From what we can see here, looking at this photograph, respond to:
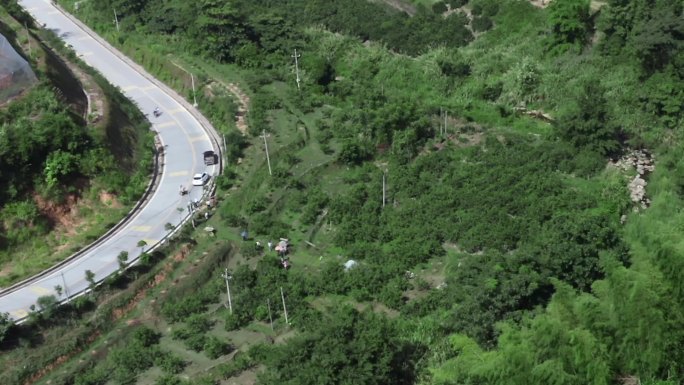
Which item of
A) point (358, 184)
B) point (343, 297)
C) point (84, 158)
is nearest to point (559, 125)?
point (358, 184)

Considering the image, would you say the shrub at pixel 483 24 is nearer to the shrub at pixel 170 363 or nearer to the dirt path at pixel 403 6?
the dirt path at pixel 403 6

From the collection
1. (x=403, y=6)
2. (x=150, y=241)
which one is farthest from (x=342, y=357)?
(x=403, y=6)

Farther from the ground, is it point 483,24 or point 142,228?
point 483,24

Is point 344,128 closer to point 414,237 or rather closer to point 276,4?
point 414,237

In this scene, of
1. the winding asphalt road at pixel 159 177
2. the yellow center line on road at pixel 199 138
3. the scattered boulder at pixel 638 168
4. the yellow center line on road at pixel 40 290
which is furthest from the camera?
the yellow center line on road at pixel 199 138

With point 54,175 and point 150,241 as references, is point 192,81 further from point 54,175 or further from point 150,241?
point 150,241

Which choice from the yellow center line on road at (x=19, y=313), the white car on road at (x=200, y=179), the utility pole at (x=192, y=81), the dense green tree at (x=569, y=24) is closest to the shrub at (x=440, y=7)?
the dense green tree at (x=569, y=24)
